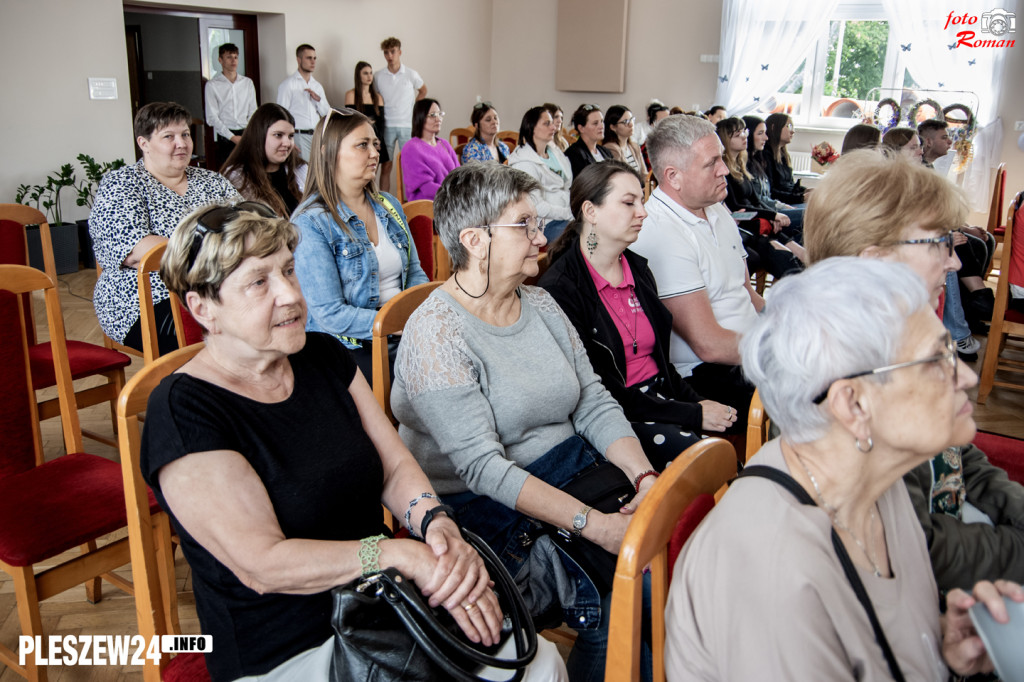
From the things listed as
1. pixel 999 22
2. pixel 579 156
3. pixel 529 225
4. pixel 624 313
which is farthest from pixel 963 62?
pixel 529 225

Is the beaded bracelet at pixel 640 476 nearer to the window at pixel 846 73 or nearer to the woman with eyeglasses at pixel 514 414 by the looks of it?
the woman with eyeglasses at pixel 514 414

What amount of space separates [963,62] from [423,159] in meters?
6.59

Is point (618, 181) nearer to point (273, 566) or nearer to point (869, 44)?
point (273, 566)

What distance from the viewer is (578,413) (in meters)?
2.00

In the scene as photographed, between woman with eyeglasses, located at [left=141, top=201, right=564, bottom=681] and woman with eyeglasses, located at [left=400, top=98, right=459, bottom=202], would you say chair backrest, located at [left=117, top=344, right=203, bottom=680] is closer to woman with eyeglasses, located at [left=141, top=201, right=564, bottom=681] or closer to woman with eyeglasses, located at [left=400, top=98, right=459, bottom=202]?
woman with eyeglasses, located at [left=141, top=201, right=564, bottom=681]

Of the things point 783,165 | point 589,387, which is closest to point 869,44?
point 783,165

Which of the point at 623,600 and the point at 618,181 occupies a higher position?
the point at 618,181

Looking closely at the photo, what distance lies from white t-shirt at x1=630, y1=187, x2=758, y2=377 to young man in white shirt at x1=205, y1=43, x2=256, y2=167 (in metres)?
6.23

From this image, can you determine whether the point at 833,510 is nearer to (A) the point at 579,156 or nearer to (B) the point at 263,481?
(B) the point at 263,481

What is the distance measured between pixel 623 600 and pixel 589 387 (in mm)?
1001

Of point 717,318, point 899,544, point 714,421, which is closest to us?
point 899,544

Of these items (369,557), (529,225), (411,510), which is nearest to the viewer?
(369,557)

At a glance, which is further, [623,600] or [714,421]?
[714,421]

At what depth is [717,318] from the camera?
276 cm
